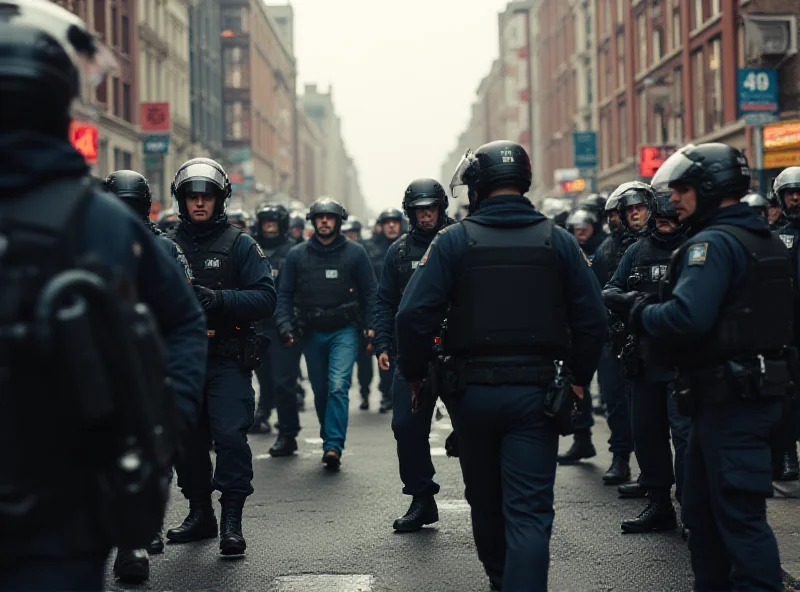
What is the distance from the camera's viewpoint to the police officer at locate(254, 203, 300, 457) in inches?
404

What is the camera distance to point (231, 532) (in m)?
6.32

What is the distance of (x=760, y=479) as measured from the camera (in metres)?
4.32

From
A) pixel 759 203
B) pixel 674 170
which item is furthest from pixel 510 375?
pixel 759 203

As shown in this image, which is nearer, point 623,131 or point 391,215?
point 391,215

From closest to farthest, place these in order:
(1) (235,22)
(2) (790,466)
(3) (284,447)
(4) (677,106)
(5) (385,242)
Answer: (2) (790,466), (3) (284,447), (5) (385,242), (4) (677,106), (1) (235,22)

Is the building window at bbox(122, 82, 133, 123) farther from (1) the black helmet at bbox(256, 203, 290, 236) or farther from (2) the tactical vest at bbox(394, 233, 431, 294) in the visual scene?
(2) the tactical vest at bbox(394, 233, 431, 294)

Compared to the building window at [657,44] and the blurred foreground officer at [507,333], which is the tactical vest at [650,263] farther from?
the building window at [657,44]

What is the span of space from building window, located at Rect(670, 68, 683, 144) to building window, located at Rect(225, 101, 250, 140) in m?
44.1

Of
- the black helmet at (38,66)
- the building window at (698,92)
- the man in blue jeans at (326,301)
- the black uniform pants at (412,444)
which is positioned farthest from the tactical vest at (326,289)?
the building window at (698,92)

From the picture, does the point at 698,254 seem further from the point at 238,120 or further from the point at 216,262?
the point at 238,120

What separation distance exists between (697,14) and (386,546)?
3066 centimetres

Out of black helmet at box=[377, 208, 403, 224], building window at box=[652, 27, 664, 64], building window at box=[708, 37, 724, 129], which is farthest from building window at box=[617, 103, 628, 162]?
black helmet at box=[377, 208, 403, 224]

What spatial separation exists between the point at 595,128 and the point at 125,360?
50151mm

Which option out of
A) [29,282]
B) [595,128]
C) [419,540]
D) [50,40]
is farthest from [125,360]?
[595,128]
